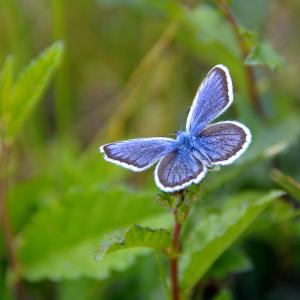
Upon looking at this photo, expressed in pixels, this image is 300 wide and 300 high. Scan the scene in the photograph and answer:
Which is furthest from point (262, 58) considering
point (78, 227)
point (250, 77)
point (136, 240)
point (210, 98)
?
point (78, 227)

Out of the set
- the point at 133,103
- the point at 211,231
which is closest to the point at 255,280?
the point at 211,231

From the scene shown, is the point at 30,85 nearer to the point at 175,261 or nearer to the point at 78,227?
the point at 78,227

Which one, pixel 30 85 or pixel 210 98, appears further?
A: pixel 30 85

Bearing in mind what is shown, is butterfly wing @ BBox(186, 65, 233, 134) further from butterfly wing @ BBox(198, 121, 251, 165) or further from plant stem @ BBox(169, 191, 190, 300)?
plant stem @ BBox(169, 191, 190, 300)

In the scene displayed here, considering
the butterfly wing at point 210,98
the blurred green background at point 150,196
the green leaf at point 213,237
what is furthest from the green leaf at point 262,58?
the green leaf at point 213,237

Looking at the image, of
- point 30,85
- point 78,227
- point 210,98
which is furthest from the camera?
point 78,227

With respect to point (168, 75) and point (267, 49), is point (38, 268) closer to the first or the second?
point (267, 49)

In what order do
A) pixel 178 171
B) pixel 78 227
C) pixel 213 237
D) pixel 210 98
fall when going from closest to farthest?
pixel 178 171 < pixel 210 98 < pixel 213 237 < pixel 78 227

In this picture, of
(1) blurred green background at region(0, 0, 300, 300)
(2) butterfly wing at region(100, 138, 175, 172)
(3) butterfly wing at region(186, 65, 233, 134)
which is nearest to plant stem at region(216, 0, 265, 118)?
(1) blurred green background at region(0, 0, 300, 300)
